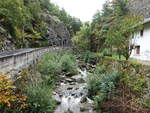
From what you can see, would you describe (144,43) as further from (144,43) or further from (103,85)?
(103,85)

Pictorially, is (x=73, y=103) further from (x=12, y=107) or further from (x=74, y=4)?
(x=74, y=4)

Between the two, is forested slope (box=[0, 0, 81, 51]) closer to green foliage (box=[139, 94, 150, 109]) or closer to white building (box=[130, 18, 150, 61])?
green foliage (box=[139, 94, 150, 109])

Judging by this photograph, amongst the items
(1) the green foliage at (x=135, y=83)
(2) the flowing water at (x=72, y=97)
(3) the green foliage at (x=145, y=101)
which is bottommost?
(2) the flowing water at (x=72, y=97)

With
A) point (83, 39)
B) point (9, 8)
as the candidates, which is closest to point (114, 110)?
point (9, 8)

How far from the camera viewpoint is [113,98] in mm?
7051

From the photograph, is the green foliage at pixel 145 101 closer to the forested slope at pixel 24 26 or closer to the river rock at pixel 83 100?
the river rock at pixel 83 100

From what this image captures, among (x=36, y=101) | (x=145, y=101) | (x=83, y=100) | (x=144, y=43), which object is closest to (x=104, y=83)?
(x=83, y=100)

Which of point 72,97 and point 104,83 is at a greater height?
point 104,83

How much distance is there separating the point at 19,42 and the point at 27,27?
6.22 meters

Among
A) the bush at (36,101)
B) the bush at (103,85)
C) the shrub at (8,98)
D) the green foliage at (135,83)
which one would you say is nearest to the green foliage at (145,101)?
the green foliage at (135,83)

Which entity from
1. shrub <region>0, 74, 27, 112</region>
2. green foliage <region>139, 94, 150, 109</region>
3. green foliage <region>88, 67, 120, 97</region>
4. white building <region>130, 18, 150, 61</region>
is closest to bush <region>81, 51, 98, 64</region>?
white building <region>130, 18, 150, 61</region>

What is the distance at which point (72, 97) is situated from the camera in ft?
31.2

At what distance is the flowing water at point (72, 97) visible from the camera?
7669mm

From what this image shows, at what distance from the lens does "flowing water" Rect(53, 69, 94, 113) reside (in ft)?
25.2
